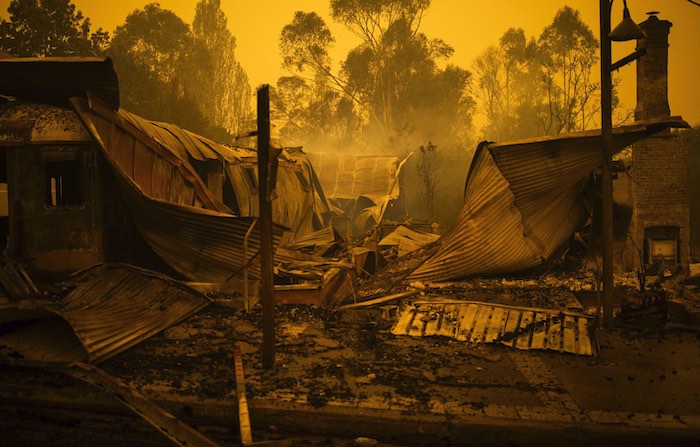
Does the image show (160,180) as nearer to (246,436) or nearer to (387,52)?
(246,436)

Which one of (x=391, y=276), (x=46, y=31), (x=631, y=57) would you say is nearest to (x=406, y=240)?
(x=391, y=276)

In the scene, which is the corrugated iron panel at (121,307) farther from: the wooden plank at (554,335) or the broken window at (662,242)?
the broken window at (662,242)

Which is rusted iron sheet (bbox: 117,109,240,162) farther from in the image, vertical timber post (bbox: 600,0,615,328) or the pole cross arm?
the pole cross arm

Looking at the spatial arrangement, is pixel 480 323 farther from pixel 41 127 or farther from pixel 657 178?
pixel 41 127

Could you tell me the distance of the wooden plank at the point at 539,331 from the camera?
600cm

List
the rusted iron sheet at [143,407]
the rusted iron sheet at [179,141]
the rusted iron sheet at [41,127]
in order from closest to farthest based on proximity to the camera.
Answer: the rusted iron sheet at [143,407] → the rusted iron sheet at [41,127] → the rusted iron sheet at [179,141]

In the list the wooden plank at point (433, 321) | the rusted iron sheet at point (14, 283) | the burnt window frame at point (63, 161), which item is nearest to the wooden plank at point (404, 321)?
the wooden plank at point (433, 321)

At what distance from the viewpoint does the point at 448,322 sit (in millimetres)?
6715

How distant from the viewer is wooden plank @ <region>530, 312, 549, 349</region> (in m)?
6.00

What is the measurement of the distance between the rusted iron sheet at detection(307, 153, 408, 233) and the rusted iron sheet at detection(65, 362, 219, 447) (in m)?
14.8

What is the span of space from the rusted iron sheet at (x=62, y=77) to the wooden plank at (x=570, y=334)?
7374 mm

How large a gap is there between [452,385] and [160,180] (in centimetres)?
613

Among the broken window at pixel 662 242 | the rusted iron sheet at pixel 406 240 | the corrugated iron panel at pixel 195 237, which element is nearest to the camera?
the corrugated iron panel at pixel 195 237

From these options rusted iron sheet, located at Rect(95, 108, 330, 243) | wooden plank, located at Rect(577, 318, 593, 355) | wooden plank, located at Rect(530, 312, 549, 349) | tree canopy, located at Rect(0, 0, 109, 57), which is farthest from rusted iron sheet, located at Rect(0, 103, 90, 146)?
tree canopy, located at Rect(0, 0, 109, 57)
